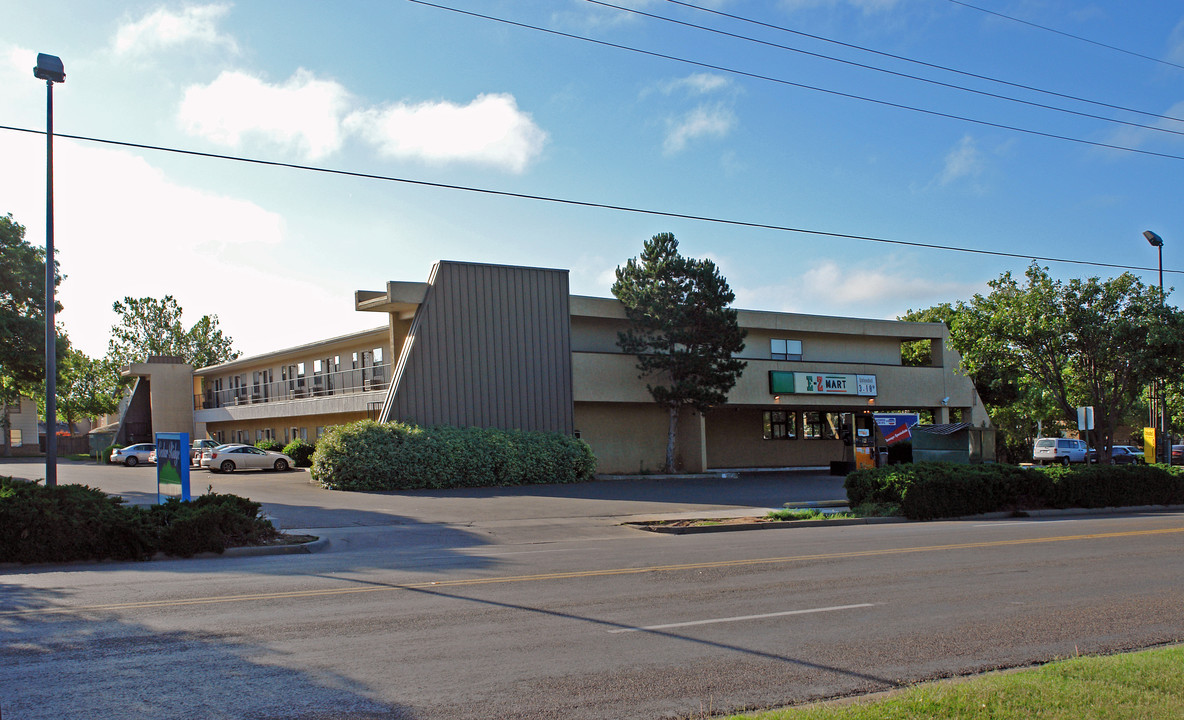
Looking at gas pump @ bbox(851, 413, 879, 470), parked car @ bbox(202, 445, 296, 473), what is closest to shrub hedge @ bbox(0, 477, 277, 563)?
gas pump @ bbox(851, 413, 879, 470)

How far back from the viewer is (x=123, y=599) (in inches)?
362

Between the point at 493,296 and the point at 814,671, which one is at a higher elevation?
the point at 493,296

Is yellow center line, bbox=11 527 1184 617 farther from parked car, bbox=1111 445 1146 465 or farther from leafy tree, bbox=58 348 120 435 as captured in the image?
leafy tree, bbox=58 348 120 435

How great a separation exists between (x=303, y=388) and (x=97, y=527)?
101 feet

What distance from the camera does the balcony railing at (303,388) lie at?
3597cm

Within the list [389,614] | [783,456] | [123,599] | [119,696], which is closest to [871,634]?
[389,614]

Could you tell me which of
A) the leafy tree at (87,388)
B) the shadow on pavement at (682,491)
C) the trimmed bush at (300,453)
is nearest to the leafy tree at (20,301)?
the trimmed bush at (300,453)

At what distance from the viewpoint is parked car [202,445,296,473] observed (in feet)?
124

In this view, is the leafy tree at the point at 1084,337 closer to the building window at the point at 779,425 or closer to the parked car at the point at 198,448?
the building window at the point at 779,425

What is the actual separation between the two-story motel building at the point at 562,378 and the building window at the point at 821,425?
7 centimetres

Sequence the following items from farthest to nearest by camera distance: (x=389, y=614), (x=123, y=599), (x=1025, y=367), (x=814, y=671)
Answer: (x=1025, y=367), (x=123, y=599), (x=389, y=614), (x=814, y=671)

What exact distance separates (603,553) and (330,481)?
1574cm

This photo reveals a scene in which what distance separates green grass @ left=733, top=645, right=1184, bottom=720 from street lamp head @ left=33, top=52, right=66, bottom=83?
17.6m

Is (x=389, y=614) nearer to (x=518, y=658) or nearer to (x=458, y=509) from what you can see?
(x=518, y=658)
